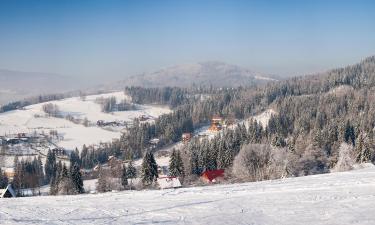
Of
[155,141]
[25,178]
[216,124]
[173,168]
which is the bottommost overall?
[155,141]

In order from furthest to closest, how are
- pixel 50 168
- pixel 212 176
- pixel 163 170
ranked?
pixel 50 168 → pixel 163 170 → pixel 212 176

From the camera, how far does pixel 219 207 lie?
30.2 m

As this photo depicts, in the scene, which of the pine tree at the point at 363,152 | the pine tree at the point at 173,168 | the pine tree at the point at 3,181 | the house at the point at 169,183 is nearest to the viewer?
the house at the point at 169,183

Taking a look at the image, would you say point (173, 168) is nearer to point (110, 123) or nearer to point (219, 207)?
point (219, 207)

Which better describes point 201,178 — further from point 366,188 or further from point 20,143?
point 20,143

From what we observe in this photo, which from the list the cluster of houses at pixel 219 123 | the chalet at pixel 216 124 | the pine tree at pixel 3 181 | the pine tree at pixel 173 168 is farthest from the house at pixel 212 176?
the chalet at pixel 216 124

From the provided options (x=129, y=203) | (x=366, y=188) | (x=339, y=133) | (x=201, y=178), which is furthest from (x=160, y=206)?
(x=339, y=133)

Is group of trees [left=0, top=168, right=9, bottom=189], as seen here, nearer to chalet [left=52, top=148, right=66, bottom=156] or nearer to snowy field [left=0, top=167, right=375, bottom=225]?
chalet [left=52, top=148, right=66, bottom=156]

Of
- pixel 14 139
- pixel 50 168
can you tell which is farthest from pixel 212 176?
pixel 14 139

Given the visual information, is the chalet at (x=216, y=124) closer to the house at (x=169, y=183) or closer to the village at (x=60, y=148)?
the village at (x=60, y=148)

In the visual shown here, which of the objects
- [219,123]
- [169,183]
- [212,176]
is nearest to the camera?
[169,183]

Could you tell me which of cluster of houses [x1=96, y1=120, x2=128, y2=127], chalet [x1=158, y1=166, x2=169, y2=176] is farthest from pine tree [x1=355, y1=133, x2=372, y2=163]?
cluster of houses [x1=96, y1=120, x2=128, y2=127]

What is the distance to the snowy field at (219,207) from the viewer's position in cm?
2656

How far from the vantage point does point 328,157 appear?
87.8 metres
